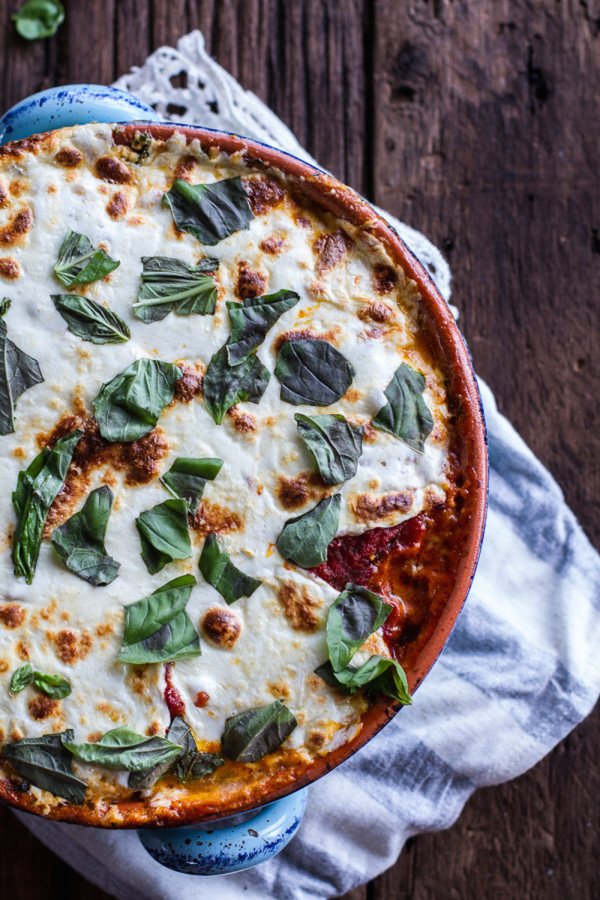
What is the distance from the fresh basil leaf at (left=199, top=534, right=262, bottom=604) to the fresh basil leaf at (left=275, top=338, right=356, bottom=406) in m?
0.34

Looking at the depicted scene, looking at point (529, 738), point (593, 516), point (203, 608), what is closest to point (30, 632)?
point (203, 608)

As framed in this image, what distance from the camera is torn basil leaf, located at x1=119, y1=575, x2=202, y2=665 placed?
1632 millimetres

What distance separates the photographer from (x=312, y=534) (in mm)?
1644

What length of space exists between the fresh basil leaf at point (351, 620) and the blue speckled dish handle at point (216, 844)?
0.49m

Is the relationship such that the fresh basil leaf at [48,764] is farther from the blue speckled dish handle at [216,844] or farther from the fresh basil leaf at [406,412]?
the fresh basil leaf at [406,412]

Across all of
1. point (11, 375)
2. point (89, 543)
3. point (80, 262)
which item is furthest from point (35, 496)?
point (80, 262)

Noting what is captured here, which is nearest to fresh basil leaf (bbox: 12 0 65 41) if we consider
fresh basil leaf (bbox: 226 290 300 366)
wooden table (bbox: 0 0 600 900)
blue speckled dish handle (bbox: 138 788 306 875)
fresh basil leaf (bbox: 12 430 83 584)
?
wooden table (bbox: 0 0 600 900)

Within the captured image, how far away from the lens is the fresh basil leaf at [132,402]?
1.67 meters

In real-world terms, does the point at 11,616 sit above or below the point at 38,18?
below

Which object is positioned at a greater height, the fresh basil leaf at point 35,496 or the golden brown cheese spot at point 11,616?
the fresh basil leaf at point 35,496

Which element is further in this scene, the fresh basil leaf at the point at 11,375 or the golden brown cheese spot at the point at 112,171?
the golden brown cheese spot at the point at 112,171

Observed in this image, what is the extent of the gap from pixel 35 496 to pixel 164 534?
263mm

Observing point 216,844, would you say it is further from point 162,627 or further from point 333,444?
point 333,444

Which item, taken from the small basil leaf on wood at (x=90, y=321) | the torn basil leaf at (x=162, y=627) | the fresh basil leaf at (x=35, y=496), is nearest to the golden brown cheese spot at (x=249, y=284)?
the small basil leaf on wood at (x=90, y=321)
